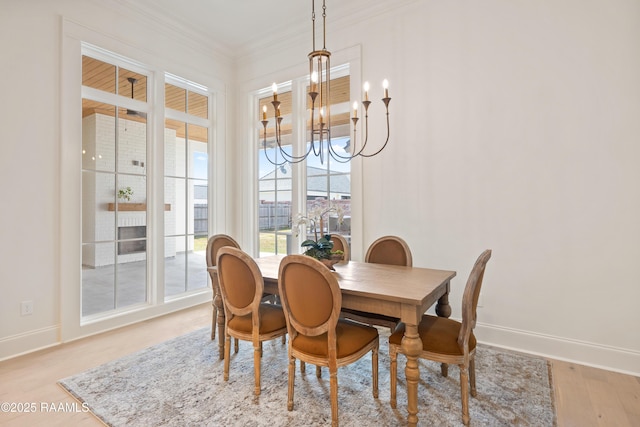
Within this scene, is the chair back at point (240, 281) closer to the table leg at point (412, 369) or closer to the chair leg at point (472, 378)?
the table leg at point (412, 369)

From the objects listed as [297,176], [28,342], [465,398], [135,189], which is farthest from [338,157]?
[28,342]

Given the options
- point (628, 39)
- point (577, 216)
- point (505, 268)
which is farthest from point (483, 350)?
point (628, 39)

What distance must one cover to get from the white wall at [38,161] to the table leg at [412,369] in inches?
118

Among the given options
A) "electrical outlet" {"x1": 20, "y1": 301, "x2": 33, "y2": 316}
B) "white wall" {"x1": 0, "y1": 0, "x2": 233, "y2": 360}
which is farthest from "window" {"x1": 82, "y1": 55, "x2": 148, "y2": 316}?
"electrical outlet" {"x1": 20, "y1": 301, "x2": 33, "y2": 316}

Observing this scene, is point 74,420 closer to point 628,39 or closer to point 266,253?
point 266,253

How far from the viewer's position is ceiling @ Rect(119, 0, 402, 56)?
11.3 ft

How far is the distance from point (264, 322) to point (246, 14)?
3385mm

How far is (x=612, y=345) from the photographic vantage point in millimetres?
2395

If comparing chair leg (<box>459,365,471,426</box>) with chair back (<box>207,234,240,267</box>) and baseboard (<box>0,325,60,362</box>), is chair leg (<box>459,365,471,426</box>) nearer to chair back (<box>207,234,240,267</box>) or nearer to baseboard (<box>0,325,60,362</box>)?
chair back (<box>207,234,240,267</box>)

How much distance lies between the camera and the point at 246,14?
369 cm

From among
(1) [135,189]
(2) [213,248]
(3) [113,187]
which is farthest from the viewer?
(1) [135,189]

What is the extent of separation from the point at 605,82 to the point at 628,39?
1.00ft

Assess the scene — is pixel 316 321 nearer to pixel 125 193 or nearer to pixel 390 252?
pixel 390 252

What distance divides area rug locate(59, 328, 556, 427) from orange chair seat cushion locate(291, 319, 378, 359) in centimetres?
38
